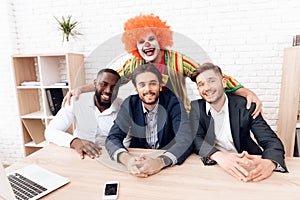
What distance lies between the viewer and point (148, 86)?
962 millimetres

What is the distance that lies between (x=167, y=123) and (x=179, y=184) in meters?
0.29

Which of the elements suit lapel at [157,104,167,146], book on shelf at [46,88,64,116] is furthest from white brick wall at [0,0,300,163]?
suit lapel at [157,104,167,146]

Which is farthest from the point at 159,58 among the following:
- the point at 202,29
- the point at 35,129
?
the point at 35,129

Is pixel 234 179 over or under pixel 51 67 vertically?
under

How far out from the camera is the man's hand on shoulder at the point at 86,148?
43.5 inches

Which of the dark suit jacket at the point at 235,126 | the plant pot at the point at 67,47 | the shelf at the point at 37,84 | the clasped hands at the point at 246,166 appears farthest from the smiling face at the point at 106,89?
the plant pot at the point at 67,47

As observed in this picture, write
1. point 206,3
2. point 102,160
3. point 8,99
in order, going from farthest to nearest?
point 8,99 → point 206,3 → point 102,160

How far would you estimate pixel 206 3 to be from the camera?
6.57 feet

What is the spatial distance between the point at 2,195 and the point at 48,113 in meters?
1.69

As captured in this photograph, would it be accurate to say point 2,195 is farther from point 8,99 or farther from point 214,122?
point 8,99

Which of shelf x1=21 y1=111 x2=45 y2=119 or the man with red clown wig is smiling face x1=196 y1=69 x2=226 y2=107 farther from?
shelf x1=21 y1=111 x2=45 y2=119

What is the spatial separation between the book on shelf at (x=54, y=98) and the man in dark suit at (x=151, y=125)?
49.5 inches

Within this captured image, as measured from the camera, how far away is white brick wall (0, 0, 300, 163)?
194cm

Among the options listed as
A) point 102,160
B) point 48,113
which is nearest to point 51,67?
point 48,113
